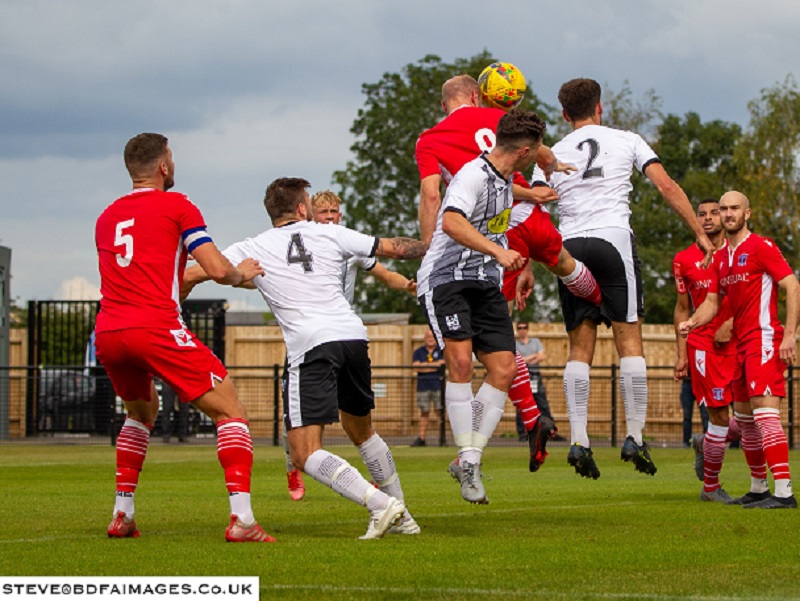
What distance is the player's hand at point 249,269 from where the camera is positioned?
25.1 feet

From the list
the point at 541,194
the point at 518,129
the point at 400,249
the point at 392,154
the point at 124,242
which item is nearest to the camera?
the point at 124,242

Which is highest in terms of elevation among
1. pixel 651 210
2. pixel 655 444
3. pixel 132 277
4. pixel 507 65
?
pixel 651 210

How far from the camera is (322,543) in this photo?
289 inches

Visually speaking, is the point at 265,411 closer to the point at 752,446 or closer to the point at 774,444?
the point at 752,446

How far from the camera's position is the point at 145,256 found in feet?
24.3

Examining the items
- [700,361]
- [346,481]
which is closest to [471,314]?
[346,481]

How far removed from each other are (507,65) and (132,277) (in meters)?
3.90

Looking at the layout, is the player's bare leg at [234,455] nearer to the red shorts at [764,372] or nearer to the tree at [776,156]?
the red shorts at [764,372]

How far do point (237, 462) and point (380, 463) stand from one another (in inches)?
49.7

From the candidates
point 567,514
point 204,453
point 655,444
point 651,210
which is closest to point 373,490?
point 567,514

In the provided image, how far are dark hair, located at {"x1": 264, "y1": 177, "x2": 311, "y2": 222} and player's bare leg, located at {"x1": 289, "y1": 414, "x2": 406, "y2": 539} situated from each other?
4.57 feet

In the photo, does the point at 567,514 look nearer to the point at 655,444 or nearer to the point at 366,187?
the point at 655,444

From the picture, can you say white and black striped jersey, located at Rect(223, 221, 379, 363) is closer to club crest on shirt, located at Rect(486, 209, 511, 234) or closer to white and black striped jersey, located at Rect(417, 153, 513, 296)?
white and black striped jersey, located at Rect(417, 153, 513, 296)

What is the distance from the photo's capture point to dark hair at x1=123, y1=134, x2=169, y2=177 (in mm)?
7664
